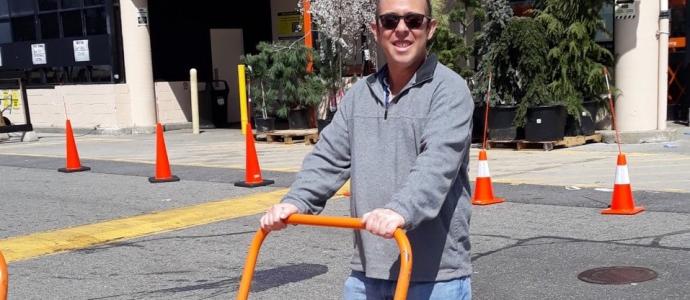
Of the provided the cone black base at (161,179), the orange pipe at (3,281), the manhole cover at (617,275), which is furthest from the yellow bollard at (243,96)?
the orange pipe at (3,281)

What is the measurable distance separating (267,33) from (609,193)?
16.1m

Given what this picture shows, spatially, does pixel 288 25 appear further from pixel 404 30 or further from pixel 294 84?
pixel 404 30

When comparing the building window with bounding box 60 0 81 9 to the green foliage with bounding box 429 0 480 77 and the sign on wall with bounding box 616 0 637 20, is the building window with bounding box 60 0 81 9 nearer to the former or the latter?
the green foliage with bounding box 429 0 480 77

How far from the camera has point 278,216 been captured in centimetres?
282

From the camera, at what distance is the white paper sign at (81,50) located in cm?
2209

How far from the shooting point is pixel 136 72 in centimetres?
2092

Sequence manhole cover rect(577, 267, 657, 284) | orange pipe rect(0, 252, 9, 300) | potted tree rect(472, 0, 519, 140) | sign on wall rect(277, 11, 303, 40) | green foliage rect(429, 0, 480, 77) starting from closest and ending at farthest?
orange pipe rect(0, 252, 9, 300)
manhole cover rect(577, 267, 657, 284)
potted tree rect(472, 0, 519, 140)
green foliage rect(429, 0, 480, 77)
sign on wall rect(277, 11, 303, 40)

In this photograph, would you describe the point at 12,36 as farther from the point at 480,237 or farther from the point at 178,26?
the point at 480,237

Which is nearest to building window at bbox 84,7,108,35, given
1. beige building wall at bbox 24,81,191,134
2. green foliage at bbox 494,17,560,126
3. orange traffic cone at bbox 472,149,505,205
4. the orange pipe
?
beige building wall at bbox 24,81,191,134

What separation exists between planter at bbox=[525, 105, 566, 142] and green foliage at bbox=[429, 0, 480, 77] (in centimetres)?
194

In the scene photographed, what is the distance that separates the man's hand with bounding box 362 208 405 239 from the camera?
252 centimetres

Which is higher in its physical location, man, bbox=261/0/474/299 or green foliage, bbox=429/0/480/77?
green foliage, bbox=429/0/480/77

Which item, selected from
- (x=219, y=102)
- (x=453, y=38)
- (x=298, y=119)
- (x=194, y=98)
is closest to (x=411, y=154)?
(x=453, y=38)

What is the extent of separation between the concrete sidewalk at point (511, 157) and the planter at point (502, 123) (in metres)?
0.25
